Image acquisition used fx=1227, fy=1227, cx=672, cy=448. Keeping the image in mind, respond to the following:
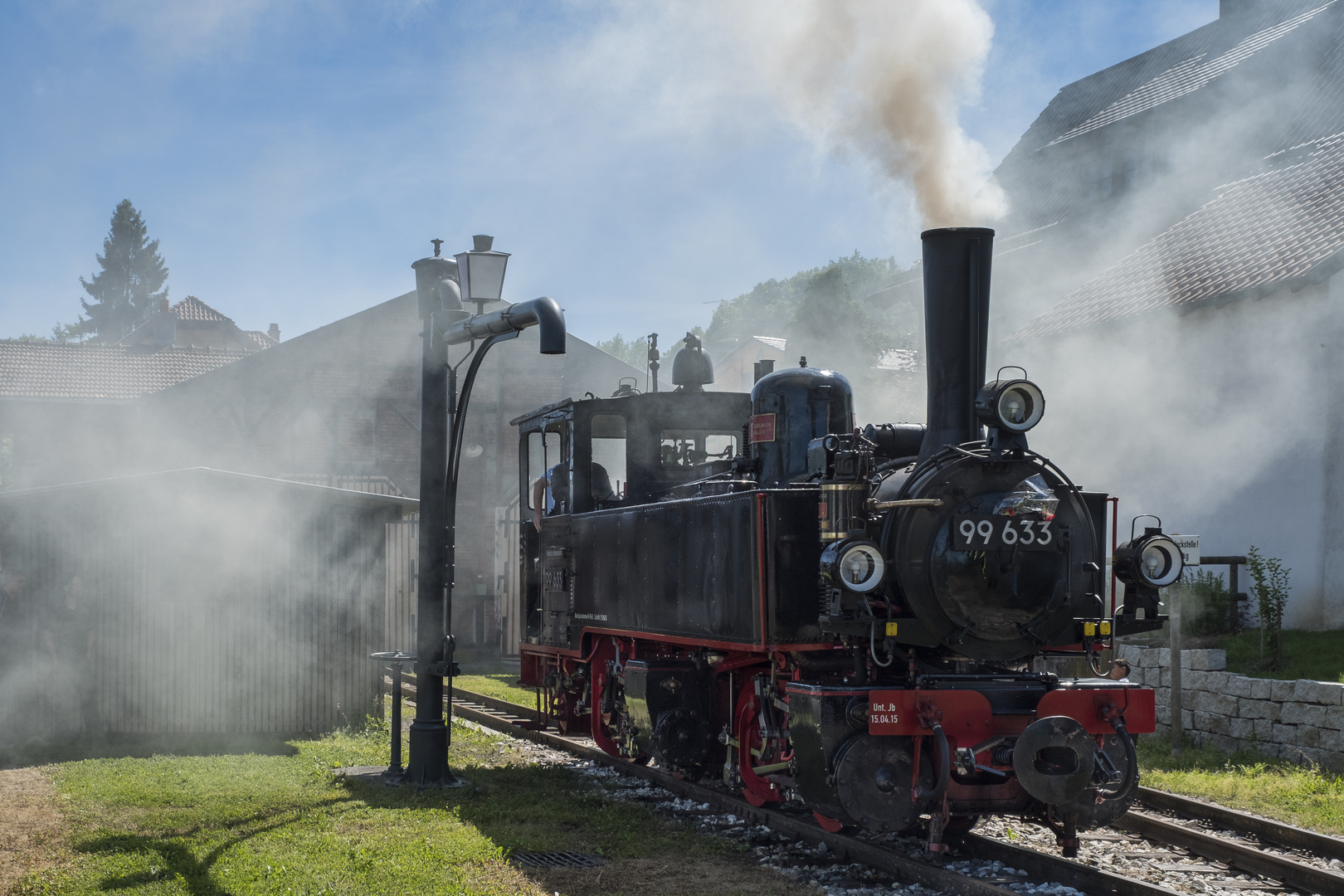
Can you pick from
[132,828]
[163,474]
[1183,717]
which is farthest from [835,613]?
[163,474]

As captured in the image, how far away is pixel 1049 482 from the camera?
6469 millimetres

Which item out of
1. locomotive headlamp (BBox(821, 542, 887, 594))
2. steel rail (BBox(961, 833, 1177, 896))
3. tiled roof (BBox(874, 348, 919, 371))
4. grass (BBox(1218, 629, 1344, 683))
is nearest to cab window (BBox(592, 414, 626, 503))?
locomotive headlamp (BBox(821, 542, 887, 594))

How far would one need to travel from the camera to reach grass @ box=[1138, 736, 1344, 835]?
25.2ft

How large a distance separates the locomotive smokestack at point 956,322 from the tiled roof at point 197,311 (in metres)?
52.6

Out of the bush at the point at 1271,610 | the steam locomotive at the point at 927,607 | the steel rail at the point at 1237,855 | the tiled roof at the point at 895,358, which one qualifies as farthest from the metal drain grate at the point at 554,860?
the tiled roof at the point at 895,358

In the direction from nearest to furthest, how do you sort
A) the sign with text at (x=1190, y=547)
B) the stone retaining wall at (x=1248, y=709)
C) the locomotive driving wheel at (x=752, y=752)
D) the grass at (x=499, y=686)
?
the locomotive driving wheel at (x=752, y=752) < the stone retaining wall at (x=1248, y=709) < the sign with text at (x=1190, y=547) < the grass at (x=499, y=686)

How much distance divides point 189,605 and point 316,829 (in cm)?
442

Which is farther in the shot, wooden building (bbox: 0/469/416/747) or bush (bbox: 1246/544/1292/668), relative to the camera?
bush (bbox: 1246/544/1292/668)

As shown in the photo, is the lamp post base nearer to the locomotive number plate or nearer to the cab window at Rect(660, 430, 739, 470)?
the cab window at Rect(660, 430, 739, 470)

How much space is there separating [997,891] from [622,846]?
87.1 inches

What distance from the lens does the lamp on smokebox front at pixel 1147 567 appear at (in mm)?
6582

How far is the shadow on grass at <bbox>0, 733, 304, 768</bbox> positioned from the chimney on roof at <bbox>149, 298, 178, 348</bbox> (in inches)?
1450

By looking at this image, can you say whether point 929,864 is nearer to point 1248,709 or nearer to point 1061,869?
point 1061,869

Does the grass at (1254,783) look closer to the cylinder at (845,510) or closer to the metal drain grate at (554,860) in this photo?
the cylinder at (845,510)
